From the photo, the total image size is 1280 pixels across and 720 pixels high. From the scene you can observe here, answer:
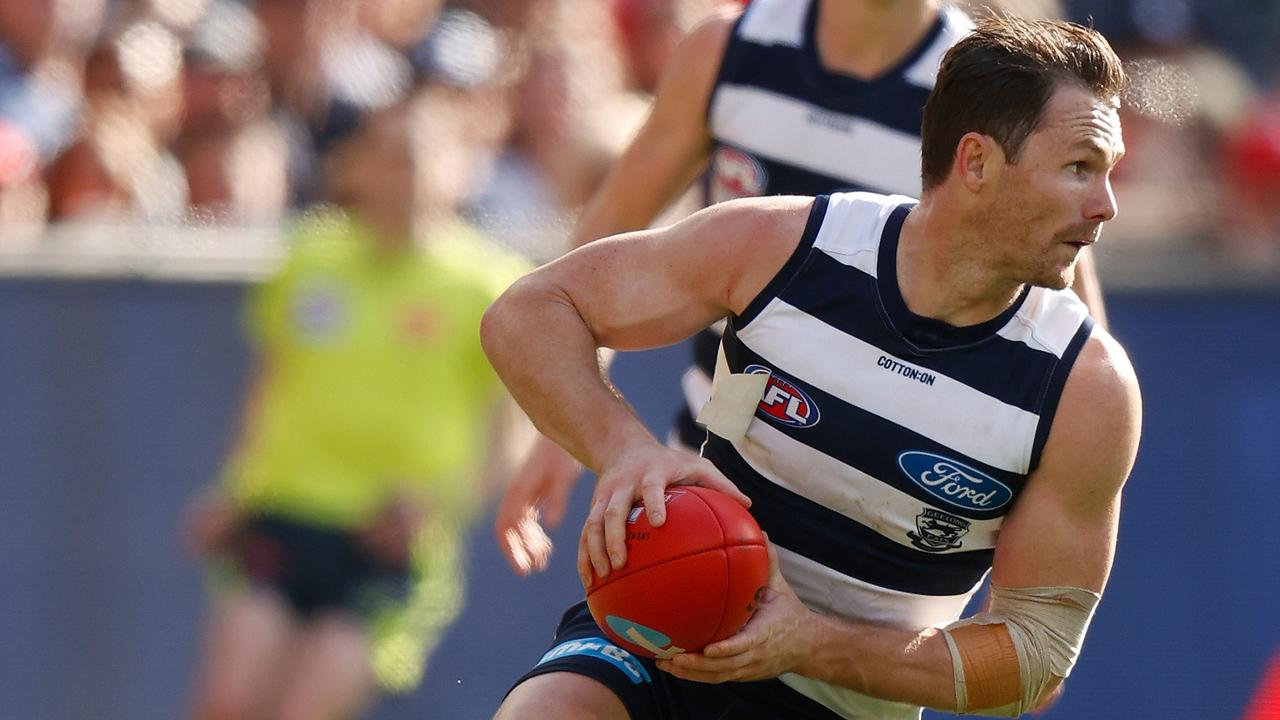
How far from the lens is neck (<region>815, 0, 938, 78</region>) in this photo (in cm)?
437

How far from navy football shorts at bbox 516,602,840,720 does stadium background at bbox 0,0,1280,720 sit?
3285 mm

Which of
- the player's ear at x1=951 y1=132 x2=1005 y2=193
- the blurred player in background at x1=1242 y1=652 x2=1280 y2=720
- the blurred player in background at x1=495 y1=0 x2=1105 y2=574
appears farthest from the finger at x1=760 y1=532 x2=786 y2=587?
the blurred player in background at x1=1242 y1=652 x2=1280 y2=720

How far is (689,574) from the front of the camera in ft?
10.2

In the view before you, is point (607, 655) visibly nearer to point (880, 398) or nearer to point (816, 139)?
point (880, 398)

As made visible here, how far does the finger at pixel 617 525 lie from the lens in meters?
3.13

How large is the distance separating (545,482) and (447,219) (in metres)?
2.87

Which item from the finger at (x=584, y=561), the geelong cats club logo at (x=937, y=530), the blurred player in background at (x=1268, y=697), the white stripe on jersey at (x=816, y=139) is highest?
the white stripe on jersey at (x=816, y=139)

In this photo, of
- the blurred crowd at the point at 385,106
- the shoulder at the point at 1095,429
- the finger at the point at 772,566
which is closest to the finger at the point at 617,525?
the finger at the point at 772,566

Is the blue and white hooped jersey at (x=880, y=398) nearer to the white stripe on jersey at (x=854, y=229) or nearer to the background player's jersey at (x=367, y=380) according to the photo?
the white stripe on jersey at (x=854, y=229)

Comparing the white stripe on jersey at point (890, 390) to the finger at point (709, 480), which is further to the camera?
the white stripe on jersey at point (890, 390)

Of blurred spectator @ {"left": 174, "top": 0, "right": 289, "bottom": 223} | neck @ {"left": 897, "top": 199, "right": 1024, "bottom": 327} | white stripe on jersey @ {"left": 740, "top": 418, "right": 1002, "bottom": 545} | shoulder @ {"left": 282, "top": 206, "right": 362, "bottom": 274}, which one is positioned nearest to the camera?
neck @ {"left": 897, "top": 199, "right": 1024, "bottom": 327}

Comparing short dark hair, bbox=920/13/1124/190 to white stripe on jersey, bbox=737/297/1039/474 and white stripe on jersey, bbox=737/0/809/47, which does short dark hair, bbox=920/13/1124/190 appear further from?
white stripe on jersey, bbox=737/0/809/47

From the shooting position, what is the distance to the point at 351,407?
684 centimetres

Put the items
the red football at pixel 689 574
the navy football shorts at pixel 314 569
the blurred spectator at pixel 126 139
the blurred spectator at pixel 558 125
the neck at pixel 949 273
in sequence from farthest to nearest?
the blurred spectator at pixel 558 125 → the blurred spectator at pixel 126 139 → the navy football shorts at pixel 314 569 → the neck at pixel 949 273 → the red football at pixel 689 574
